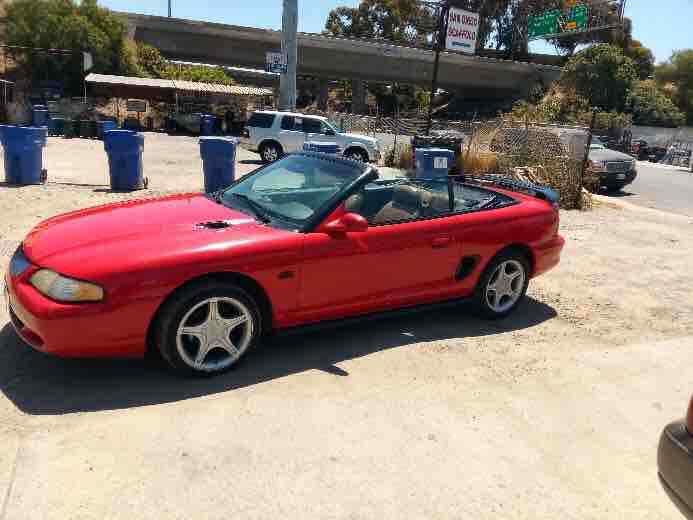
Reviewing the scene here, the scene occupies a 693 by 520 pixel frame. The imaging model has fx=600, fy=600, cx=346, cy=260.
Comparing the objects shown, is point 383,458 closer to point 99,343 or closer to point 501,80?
point 99,343

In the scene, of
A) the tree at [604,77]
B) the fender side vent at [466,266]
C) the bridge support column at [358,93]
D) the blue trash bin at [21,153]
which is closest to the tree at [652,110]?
the tree at [604,77]

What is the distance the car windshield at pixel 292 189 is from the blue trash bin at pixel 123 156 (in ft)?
19.6

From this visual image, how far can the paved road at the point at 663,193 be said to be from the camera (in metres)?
14.7

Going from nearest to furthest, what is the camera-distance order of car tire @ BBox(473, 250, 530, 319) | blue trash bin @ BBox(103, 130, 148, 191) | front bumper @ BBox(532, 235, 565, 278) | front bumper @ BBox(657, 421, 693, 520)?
front bumper @ BBox(657, 421, 693, 520)
car tire @ BBox(473, 250, 530, 319)
front bumper @ BBox(532, 235, 565, 278)
blue trash bin @ BBox(103, 130, 148, 191)

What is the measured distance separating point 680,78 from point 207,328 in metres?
61.4

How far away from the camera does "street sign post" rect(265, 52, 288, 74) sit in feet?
72.3

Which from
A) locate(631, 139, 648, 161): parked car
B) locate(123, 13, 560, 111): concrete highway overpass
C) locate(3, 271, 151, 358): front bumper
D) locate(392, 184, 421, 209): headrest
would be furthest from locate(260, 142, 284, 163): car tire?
locate(123, 13, 560, 111): concrete highway overpass

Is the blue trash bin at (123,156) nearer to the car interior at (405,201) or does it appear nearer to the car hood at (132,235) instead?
the car hood at (132,235)

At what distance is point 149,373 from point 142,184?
7472 mm

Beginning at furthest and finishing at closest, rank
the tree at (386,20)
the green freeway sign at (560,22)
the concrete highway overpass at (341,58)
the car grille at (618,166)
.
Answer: the tree at (386,20) → the concrete highway overpass at (341,58) → the green freeway sign at (560,22) → the car grille at (618,166)

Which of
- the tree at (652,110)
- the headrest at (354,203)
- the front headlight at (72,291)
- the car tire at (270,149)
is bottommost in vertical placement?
the car tire at (270,149)

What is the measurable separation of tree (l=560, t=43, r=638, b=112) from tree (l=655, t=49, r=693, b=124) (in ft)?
23.9

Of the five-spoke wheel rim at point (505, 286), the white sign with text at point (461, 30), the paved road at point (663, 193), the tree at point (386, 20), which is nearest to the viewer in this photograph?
the five-spoke wheel rim at point (505, 286)

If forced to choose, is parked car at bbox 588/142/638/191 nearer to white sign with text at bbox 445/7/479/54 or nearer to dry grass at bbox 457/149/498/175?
dry grass at bbox 457/149/498/175
